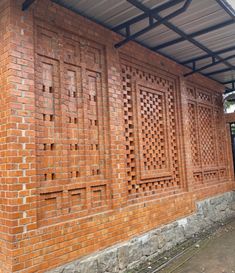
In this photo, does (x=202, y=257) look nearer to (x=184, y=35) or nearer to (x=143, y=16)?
(x=184, y=35)

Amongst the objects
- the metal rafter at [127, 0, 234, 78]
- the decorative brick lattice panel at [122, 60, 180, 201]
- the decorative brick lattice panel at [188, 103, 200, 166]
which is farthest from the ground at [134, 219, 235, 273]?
the metal rafter at [127, 0, 234, 78]

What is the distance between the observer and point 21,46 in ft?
9.73

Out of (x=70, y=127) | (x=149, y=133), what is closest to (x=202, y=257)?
(x=149, y=133)

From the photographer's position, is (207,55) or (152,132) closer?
(152,132)

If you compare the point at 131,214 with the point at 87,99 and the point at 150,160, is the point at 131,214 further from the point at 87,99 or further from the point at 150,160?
the point at 87,99

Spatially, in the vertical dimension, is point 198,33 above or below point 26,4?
above

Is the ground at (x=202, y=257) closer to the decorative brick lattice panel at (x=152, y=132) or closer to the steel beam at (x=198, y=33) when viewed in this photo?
the decorative brick lattice panel at (x=152, y=132)

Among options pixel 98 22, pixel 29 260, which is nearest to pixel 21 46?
pixel 98 22

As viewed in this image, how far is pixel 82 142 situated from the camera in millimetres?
3570

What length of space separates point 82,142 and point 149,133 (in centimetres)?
164

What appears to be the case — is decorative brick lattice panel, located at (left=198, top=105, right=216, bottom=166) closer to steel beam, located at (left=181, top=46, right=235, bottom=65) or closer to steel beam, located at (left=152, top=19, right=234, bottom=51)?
steel beam, located at (left=181, top=46, right=235, bottom=65)

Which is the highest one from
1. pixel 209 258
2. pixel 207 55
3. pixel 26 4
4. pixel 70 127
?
pixel 207 55

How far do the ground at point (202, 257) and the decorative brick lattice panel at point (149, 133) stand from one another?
107cm

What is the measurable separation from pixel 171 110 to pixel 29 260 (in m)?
3.90
